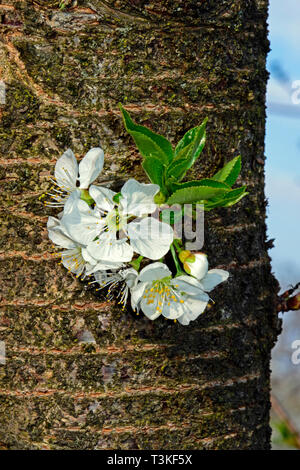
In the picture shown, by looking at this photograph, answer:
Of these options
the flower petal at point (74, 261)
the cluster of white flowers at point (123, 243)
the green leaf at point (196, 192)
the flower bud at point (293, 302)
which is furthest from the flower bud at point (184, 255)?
the flower bud at point (293, 302)

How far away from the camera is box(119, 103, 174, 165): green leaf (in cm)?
100

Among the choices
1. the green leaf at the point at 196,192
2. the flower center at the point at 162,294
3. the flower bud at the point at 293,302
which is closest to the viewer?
the green leaf at the point at 196,192

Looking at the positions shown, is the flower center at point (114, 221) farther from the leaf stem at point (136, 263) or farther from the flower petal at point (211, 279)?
the flower petal at point (211, 279)

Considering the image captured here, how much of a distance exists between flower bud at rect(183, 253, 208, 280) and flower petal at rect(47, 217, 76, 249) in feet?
0.82

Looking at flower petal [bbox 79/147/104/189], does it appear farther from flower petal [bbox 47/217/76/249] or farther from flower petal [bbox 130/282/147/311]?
flower petal [bbox 130/282/147/311]

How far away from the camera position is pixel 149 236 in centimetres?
100

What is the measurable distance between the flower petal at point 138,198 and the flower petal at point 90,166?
4.1 inches

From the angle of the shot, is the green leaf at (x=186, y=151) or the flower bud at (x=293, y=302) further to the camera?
the flower bud at (x=293, y=302)

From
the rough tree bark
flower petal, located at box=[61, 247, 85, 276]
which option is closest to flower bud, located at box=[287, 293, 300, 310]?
the rough tree bark

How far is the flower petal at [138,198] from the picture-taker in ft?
3.25

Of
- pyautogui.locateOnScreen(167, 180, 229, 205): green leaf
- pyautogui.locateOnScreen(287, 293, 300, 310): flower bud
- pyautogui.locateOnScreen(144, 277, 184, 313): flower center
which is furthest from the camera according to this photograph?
pyautogui.locateOnScreen(287, 293, 300, 310): flower bud

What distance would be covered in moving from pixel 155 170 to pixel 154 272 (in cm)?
21
